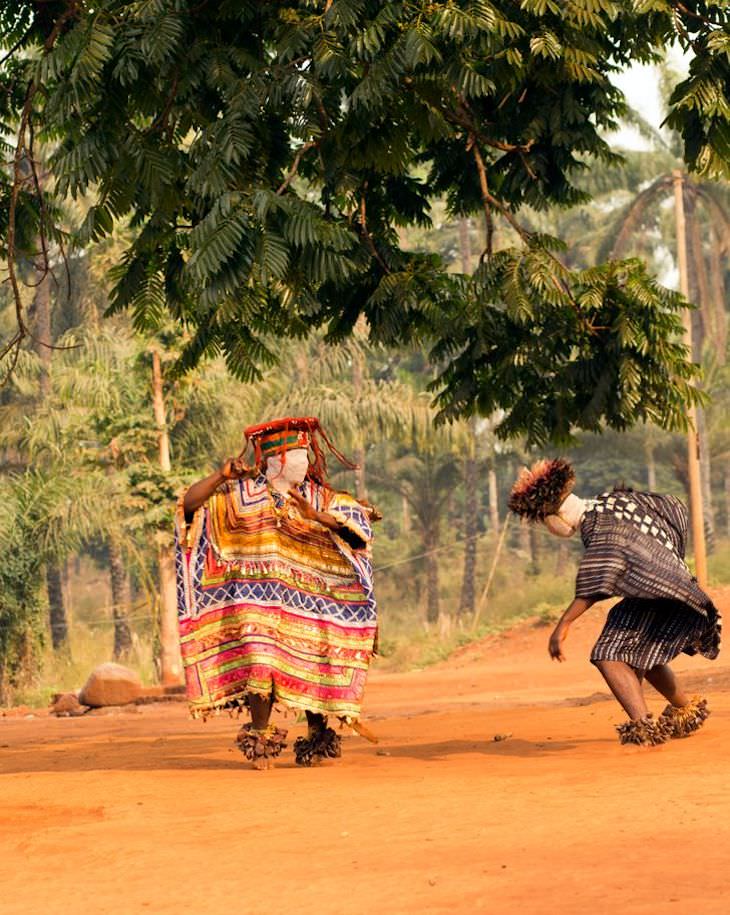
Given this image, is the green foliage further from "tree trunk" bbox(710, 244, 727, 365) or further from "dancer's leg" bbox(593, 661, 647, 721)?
"dancer's leg" bbox(593, 661, 647, 721)

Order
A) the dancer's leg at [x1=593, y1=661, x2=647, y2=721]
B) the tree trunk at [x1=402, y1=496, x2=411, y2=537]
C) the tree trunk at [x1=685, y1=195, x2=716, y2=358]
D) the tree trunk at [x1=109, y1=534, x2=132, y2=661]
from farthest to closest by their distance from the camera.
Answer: the tree trunk at [x1=402, y1=496, x2=411, y2=537], the tree trunk at [x1=109, y1=534, x2=132, y2=661], the tree trunk at [x1=685, y1=195, x2=716, y2=358], the dancer's leg at [x1=593, y1=661, x2=647, y2=721]

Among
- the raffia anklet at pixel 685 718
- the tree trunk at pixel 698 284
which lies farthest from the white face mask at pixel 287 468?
the tree trunk at pixel 698 284

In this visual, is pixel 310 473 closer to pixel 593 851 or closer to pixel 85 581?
pixel 593 851

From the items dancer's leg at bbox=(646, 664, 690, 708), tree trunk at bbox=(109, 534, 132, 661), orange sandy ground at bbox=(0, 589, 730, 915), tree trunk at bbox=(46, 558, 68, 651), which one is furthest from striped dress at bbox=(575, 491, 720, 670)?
tree trunk at bbox=(46, 558, 68, 651)

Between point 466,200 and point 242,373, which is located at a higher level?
point 466,200

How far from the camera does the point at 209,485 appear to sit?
8.28 m

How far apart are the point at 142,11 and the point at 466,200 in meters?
3.17

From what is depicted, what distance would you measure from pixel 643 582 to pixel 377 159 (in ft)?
9.37

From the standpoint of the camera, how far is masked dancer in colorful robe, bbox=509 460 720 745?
26.8 feet

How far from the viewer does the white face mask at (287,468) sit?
27.7ft

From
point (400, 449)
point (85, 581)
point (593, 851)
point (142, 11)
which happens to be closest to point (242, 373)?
point (142, 11)

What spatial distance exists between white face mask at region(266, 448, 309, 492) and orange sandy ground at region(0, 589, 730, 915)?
60.7 inches

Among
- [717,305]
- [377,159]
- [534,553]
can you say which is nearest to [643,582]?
[377,159]

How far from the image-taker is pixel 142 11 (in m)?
8.46
